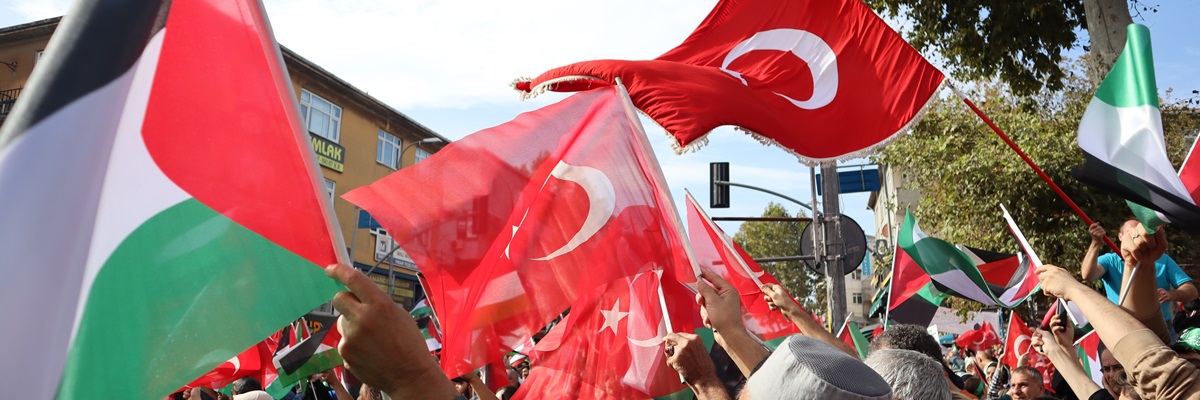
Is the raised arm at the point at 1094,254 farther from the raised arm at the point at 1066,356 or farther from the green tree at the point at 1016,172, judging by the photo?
the green tree at the point at 1016,172

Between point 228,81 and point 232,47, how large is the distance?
10 centimetres

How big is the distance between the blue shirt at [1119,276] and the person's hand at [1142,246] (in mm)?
1944

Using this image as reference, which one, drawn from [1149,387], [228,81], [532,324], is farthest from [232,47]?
[1149,387]

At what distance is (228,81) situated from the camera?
7.64 feet

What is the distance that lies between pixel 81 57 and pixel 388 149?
3932 centimetres

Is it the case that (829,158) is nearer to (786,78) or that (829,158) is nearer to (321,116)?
(786,78)

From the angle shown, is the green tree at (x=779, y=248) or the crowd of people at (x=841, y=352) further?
the green tree at (x=779, y=248)

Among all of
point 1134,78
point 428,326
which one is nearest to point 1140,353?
point 1134,78

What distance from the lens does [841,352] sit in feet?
6.73

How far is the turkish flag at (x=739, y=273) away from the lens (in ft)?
17.4

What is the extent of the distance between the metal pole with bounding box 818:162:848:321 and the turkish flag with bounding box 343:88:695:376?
11654 millimetres

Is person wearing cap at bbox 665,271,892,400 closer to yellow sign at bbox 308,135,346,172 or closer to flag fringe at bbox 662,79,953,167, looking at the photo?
flag fringe at bbox 662,79,953,167

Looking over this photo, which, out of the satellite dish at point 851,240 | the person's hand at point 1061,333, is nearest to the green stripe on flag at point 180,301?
the person's hand at point 1061,333

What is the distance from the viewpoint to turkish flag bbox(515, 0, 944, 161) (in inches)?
196
